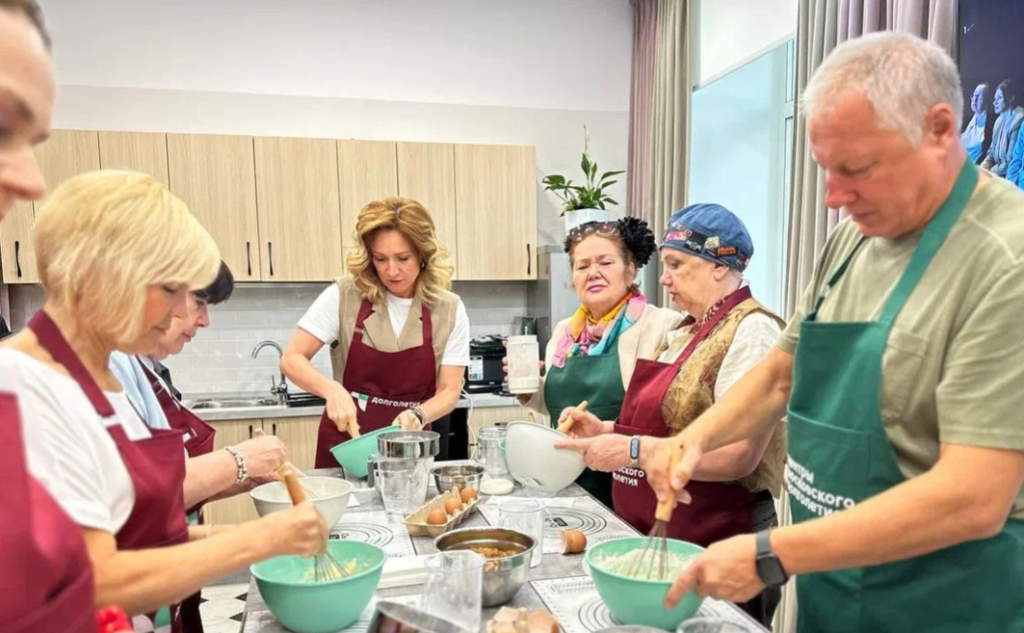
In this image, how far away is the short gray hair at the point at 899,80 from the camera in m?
1.01

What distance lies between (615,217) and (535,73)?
1.19 m

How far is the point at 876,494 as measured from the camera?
1101 millimetres

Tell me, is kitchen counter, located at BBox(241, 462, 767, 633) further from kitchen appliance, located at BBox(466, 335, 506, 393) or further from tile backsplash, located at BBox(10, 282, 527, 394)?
tile backsplash, located at BBox(10, 282, 527, 394)

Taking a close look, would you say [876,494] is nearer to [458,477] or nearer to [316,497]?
[458,477]

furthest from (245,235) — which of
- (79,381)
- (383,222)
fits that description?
(79,381)

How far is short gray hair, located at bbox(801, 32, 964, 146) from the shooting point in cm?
101

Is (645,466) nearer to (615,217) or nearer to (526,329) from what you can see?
(526,329)

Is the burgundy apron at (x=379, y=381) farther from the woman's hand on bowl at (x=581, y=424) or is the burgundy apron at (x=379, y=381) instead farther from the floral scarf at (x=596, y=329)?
the woman's hand on bowl at (x=581, y=424)

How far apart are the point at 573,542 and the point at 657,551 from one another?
23 centimetres

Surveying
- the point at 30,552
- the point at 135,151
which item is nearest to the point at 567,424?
the point at 30,552

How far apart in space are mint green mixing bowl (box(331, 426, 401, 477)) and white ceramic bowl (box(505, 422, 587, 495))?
0.43 metres

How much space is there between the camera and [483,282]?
470cm

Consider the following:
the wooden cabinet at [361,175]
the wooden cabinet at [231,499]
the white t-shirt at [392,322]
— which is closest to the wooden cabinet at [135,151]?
the wooden cabinet at [361,175]

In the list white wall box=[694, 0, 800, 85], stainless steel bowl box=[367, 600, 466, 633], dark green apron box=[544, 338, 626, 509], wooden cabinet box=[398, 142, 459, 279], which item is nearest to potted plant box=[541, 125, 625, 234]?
wooden cabinet box=[398, 142, 459, 279]
